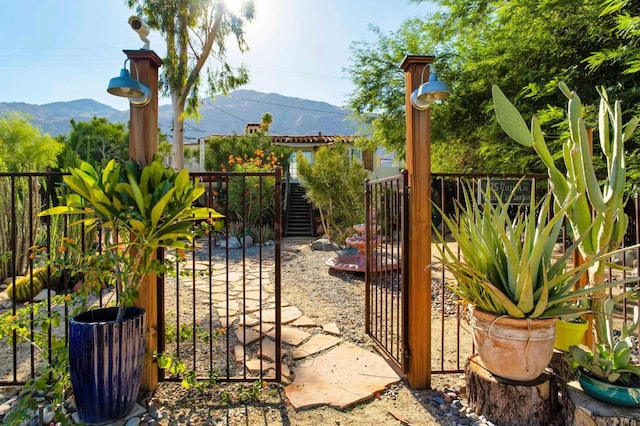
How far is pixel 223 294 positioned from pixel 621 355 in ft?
13.8

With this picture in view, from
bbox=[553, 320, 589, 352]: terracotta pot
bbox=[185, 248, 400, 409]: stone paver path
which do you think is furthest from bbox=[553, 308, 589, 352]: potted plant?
bbox=[185, 248, 400, 409]: stone paver path

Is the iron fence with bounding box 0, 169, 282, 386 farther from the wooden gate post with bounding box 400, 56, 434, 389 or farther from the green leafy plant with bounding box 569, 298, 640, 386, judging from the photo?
the green leafy plant with bounding box 569, 298, 640, 386

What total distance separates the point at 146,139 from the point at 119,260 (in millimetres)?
816

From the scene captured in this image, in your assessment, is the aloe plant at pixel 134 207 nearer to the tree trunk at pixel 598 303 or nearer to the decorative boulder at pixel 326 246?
the tree trunk at pixel 598 303

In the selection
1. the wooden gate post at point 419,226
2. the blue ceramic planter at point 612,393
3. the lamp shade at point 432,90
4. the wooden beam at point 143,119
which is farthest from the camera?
the wooden gate post at point 419,226

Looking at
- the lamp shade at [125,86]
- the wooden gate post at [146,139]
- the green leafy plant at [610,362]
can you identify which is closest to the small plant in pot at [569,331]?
the green leafy plant at [610,362]

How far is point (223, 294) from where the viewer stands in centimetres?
489

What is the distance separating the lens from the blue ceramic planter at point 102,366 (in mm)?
1860

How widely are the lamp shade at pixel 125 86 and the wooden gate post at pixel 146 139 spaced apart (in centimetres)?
16

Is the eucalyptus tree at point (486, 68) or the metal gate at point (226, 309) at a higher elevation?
the eucalyptus tree at point (486, 68)

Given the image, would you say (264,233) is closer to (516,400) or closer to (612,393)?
(516,400)

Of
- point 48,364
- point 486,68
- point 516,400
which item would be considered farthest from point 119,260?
point 486,68

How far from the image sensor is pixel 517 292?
194 cm

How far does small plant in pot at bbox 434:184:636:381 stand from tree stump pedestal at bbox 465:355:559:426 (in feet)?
0.18
